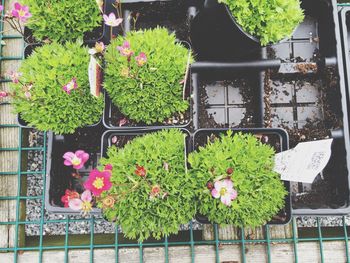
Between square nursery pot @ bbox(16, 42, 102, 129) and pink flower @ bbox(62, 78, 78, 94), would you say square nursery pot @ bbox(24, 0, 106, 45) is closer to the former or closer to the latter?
square nursery pot @ bbox(16, 42, 102, 129)

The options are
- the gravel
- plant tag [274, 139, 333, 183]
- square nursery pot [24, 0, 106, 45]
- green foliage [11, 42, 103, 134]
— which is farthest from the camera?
the gravel

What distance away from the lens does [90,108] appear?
3.70 ft

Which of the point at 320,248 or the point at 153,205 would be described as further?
the point at 320,248

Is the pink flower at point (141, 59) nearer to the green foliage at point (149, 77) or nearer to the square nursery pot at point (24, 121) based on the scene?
the green foliage at point (149, 77)

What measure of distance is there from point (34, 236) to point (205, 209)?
0.71 metres

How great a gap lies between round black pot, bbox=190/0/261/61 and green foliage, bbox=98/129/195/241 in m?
0.37

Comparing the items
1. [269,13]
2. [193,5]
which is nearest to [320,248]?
[269,13]

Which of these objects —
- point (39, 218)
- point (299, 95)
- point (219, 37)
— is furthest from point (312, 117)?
point (39, 218)

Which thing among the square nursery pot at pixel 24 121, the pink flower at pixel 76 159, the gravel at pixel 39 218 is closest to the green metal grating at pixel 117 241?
the gravel at pixel 39 218

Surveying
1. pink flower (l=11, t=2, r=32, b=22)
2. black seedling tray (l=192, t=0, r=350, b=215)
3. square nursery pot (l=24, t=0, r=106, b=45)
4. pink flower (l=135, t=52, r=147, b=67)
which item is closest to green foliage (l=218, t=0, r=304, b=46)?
black seedling tray (l=192, t=0, r=350, b=215)

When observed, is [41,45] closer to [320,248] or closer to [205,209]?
[205,209]

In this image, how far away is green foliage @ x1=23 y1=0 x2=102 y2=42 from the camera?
112 cm

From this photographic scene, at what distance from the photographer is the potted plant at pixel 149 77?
1.06m

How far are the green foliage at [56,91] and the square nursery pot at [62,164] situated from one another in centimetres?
9
